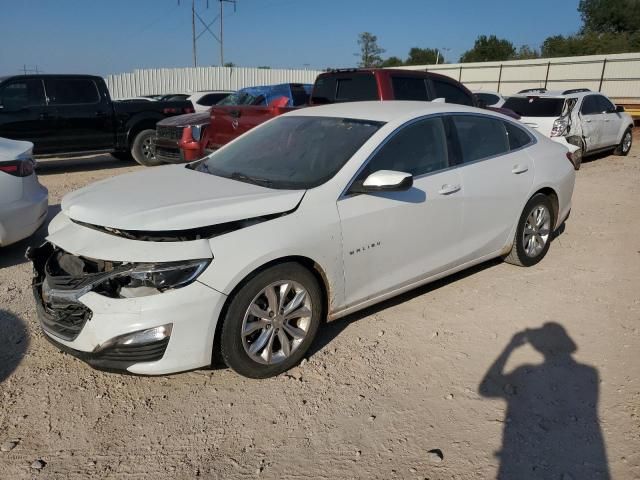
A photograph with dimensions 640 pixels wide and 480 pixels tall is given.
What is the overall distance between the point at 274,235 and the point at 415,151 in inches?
57.2

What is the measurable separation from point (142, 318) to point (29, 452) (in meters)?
0.84

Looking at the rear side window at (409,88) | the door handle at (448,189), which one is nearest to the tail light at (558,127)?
the rear side window at (409,88)

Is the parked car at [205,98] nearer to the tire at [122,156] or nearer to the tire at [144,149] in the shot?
the tire at [122,156]

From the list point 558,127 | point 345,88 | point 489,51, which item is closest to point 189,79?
point 558,127

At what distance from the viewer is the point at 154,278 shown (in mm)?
2742

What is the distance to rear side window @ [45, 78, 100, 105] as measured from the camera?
10031mm

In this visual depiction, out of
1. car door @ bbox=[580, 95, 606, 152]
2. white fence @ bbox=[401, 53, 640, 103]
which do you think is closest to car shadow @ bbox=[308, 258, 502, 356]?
car door @ bbox=[580, 95, 606, 152]

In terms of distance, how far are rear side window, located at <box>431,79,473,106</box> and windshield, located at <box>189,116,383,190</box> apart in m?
4.58

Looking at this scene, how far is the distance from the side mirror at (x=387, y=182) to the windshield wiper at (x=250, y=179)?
25.4 inches

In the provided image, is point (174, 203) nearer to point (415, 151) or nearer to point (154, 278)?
point (154, 278)

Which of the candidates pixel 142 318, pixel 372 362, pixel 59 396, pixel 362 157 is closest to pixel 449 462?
pixel 372 362

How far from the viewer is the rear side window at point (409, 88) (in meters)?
7.59

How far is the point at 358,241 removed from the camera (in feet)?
11.1

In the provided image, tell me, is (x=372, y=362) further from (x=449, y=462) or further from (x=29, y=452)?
(x=29, y=452)
